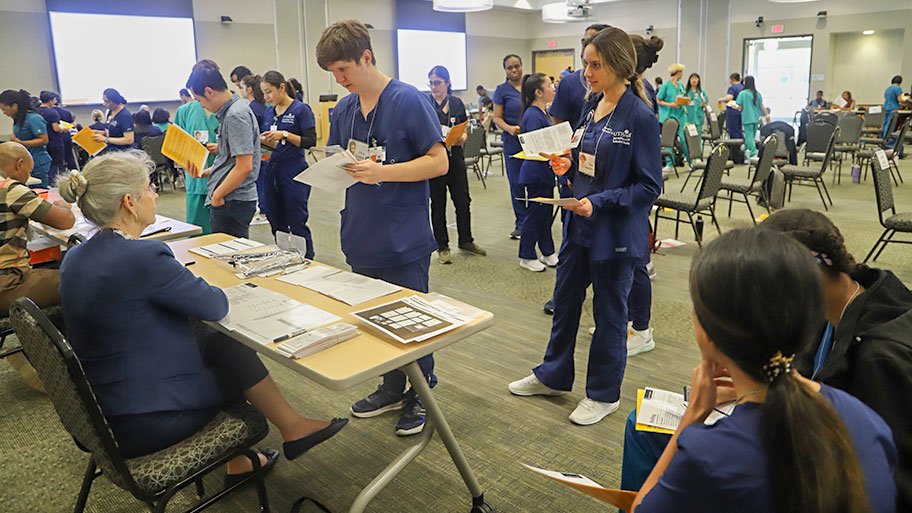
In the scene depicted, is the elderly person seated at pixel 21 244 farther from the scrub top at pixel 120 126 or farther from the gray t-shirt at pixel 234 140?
the scrub top at pixel 120 126

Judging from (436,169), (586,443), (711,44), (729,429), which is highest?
(711,44)

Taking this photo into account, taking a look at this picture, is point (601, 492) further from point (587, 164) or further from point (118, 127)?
point (118, 127)

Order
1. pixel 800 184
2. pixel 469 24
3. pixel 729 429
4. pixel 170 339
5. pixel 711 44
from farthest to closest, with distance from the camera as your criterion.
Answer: pixel 469 24 → pixel 711 44 → pixel 800 184 → pixel 170 339 → pixel 729 429

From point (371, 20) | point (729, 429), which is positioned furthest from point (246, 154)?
A: point (371, 20)

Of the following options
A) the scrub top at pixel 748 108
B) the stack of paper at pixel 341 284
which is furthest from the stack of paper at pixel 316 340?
the scrub top at pixel 748 108

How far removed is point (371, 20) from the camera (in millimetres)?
14305

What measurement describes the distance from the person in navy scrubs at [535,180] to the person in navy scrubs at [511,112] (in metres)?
0.52

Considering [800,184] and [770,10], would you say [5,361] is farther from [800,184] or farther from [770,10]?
[770,10]

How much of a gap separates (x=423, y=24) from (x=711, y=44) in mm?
6899

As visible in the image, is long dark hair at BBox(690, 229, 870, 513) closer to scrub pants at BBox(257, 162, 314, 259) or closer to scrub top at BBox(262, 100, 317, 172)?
scrub pants at BBox(257, 162, 314, 259)

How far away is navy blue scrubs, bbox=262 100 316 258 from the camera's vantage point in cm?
427

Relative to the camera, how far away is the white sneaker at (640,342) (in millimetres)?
3232

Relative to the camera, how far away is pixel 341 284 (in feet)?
6.94

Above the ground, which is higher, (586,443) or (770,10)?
(770,10)
